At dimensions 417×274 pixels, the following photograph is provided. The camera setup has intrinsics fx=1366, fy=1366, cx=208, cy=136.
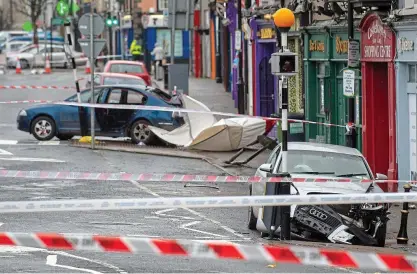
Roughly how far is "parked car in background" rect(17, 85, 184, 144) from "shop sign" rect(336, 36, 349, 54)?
205 inches

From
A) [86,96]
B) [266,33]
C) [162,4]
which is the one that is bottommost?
[86,96]

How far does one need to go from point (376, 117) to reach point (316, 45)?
16.7 ft

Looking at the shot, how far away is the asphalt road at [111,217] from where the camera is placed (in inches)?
533

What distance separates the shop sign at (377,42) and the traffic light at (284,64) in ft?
20.2

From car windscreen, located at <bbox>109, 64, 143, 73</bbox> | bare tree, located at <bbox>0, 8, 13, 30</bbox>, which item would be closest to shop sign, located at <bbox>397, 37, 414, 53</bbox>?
car windscreen, located at <bbox>109, 64, 143, 73</bbox>

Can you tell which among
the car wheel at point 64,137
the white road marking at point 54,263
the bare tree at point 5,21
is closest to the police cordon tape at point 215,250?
the white road marking at point 54,263

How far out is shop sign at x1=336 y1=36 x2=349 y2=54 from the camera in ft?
87.0

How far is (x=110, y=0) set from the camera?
9125 centimetres

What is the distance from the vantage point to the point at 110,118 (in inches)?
1210

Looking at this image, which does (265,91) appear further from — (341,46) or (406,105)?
(406,105)

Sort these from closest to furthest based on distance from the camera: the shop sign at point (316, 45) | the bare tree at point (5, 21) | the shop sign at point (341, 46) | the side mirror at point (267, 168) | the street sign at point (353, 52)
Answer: the side mirror at point (267, 168) < the street sign at point (353, 52) < the shop sign at point (341, 46) < the shop sign at point (316, 45) < the bare tree at point (5, 21)

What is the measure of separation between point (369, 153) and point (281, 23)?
7310 millimetres

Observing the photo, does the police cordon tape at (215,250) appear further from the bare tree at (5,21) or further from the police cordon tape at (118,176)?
the bare tree at (5,21)

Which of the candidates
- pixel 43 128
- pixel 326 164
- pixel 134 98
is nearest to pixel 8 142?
pixel 43 128
